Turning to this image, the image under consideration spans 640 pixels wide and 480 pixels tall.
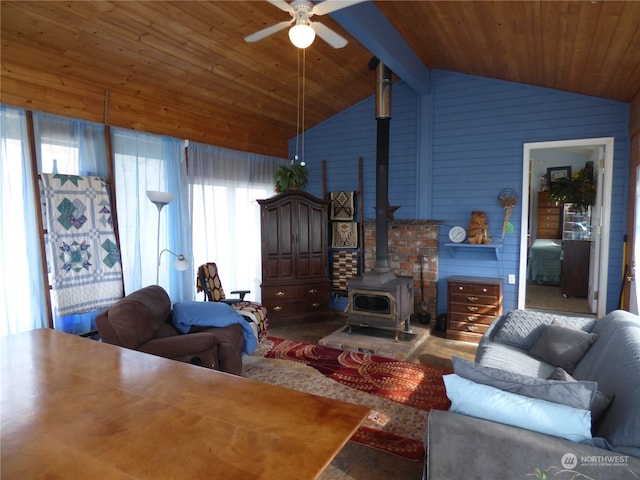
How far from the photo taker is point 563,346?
264cm

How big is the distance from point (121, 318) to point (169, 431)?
6.11ft

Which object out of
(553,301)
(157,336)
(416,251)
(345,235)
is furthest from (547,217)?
(157,336)

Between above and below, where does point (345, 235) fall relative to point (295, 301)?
above

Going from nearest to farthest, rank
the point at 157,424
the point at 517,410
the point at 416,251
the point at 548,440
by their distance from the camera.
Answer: the point at 157,424 < the point at 548,440 < the point at 517,410 < the point at 416,251

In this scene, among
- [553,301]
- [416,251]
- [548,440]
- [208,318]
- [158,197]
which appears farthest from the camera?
[553,301]

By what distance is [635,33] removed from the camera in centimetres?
261

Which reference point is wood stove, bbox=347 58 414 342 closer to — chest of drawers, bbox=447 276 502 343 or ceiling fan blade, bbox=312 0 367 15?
chest of drawers, bbox=447 276 502 343

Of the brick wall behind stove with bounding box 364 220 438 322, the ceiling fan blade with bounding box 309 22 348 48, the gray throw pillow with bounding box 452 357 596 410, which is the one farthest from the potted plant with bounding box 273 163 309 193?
the gray throw pillow with bounding box 452 357 596 410

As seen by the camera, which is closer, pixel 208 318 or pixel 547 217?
pixel 208 318

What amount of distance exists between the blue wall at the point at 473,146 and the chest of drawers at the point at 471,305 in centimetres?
41

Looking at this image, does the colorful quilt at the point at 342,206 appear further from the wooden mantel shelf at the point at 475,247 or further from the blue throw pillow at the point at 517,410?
the blue throw pillow at the point at 517,410

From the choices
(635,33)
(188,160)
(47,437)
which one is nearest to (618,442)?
(47,437)

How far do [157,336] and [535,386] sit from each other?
103 inches

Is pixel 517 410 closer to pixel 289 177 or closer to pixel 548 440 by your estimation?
pixel 548 440
